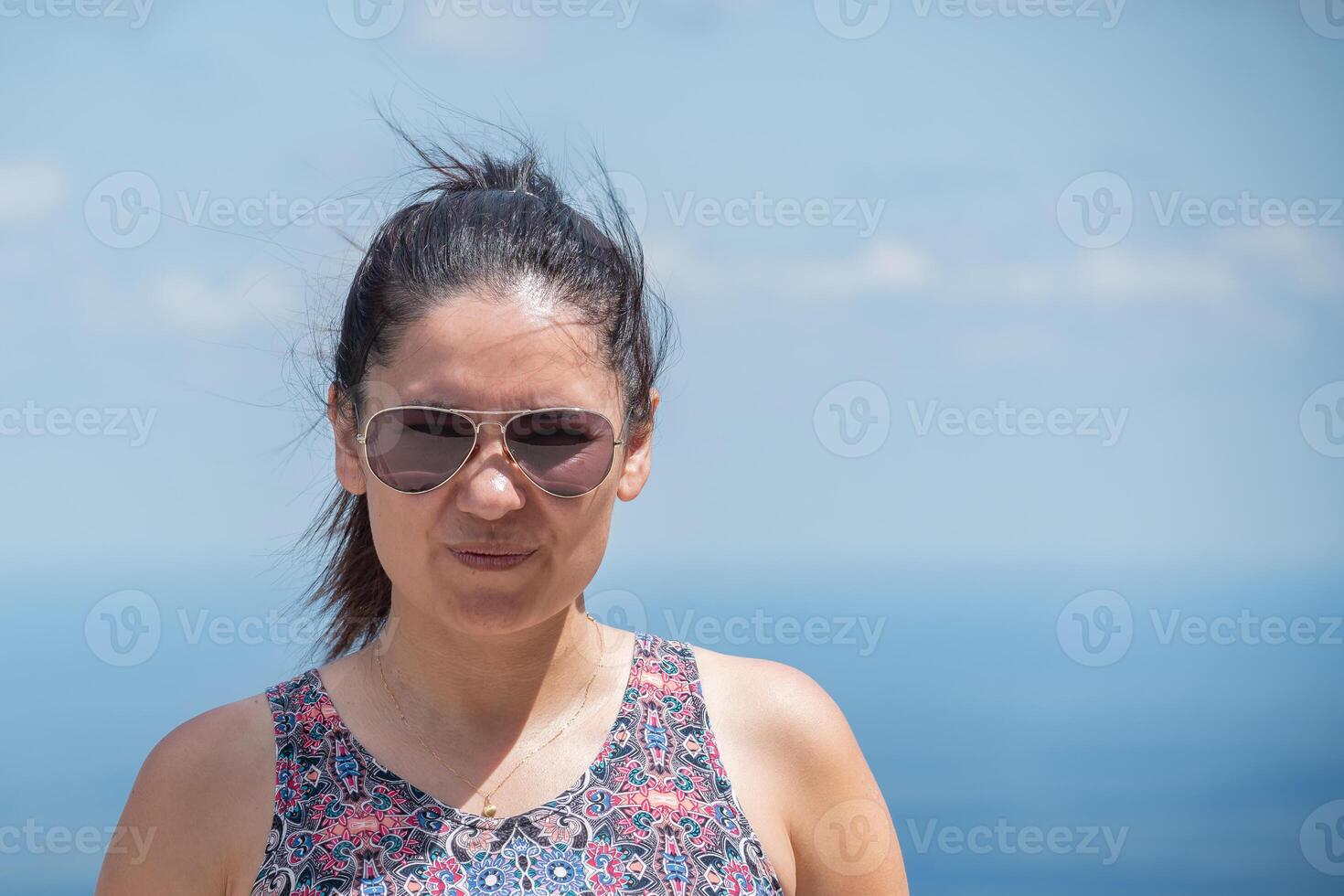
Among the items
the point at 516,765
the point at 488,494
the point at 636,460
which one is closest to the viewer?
the point at 488,494

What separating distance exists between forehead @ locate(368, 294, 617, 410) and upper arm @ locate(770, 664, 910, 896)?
1.96 feet

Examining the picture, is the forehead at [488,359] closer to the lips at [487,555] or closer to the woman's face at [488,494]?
the woman's face at [488,494]

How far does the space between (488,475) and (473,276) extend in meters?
0.30

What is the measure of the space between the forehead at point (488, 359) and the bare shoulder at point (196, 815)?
0.56 metres

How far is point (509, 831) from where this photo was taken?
171 centimetres

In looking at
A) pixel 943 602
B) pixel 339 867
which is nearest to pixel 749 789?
pixel 339 867

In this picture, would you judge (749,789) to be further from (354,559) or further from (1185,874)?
(1185,874)

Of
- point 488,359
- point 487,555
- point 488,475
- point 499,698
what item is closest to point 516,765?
point 499,698

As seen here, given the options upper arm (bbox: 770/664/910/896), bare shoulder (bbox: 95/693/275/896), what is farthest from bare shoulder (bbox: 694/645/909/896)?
bare shoulder (bbox: 95/693/275/896)

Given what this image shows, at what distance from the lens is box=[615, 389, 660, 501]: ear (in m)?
1.91

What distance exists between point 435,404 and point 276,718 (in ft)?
1.79

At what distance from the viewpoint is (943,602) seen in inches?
1957

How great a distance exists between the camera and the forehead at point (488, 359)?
169 cm

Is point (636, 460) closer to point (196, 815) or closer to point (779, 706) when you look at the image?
point (779, 706)
